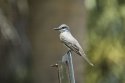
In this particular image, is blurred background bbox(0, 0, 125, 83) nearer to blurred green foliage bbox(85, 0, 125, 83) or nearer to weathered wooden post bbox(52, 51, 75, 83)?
blurred green foliage bbox(85, 0, 125, 83)

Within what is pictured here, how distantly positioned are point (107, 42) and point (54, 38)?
2617 millimetres

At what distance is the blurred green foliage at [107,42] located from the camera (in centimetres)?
768

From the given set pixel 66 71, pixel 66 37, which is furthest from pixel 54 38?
pixel 66 71

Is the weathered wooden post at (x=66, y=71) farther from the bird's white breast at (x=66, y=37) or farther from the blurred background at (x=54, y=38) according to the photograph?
the blurred background at (x=54, y=38)

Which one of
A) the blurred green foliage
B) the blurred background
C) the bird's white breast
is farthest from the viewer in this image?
the blurred green foliage

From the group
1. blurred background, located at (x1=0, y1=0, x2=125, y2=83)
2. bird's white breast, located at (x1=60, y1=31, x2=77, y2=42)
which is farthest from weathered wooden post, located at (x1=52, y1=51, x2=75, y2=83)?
blurred background, located at (x1=0, y1=0, x2=125, y2=83)

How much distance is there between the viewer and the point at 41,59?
210 inches

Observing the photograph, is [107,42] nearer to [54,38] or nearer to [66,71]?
[54,38]

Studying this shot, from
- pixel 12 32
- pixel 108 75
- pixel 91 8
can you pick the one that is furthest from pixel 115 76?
pixel 12 32

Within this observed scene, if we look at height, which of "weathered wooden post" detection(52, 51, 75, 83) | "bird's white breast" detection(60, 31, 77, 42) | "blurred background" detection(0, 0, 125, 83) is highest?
"blurred background" detection(0, 0, 125, 83)

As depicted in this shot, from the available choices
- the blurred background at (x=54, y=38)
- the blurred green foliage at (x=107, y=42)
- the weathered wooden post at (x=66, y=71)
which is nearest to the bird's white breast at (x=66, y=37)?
the weathered wooden post at (x=66, y=71)

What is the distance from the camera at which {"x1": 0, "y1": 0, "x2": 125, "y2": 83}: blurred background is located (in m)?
5.33

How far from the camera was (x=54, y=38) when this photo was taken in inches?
210

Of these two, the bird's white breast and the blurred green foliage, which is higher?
the blurred green foliage
